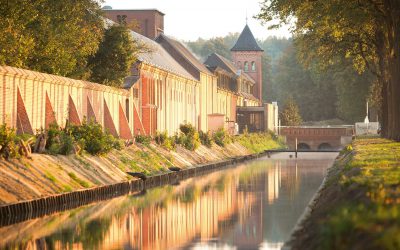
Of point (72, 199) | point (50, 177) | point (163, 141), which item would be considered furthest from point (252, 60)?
point (72, 199)

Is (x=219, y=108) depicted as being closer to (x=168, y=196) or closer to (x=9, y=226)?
(x=168, y=196)

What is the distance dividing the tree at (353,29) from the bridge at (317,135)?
64261 mm

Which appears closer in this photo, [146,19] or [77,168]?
[77,168]

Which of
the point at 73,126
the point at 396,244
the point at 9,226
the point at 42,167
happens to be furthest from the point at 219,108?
the point at 396,244

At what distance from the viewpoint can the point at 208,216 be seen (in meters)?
26.8

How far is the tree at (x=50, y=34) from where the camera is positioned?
136 ft

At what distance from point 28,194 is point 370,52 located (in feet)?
137

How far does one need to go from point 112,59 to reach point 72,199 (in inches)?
1225

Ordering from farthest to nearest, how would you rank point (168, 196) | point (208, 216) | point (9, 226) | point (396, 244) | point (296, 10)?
point (296, 10)
point (168, 196)
point (208, 216)
point (9, 226)
point (396, 244)

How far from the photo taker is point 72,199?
3028 centimetres

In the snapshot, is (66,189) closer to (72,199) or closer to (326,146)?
(72,199)

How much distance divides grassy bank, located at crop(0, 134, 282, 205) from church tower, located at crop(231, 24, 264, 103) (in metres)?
97.3

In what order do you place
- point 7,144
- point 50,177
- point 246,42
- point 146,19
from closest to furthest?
point 7,144, point 50,177, point 146,19, point 246,42

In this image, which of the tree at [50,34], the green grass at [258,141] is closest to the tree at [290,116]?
the green grass at [258,141]
